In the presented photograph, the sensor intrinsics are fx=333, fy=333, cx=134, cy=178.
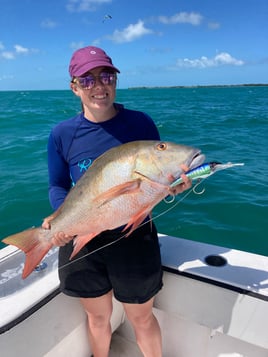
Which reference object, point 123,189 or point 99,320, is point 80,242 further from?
point 99,320

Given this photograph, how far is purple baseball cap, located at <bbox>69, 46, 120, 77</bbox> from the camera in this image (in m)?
2.10

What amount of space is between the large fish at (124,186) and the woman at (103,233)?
0.33m

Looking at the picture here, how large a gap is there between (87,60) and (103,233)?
45.1 inches

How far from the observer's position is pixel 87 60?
6.97 feet

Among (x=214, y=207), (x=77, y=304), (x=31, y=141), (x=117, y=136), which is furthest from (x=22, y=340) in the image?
(x=31, y=141)

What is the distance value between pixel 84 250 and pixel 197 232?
376 centimetres

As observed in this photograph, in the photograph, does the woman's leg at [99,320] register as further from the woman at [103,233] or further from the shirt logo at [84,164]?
the shirt logo at [84,164]

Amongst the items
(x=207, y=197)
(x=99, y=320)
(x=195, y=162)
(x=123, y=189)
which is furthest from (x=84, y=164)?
(x=207, y=197)

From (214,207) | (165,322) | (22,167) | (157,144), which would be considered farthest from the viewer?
(22,167)

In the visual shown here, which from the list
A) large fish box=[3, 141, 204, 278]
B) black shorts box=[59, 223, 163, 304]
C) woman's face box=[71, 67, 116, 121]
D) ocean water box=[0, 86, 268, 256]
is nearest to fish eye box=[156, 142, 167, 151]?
large fish box=[3, 141, 204, 278]

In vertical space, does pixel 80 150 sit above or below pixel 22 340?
above

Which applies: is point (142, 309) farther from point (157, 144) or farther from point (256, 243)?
point (256, 243)

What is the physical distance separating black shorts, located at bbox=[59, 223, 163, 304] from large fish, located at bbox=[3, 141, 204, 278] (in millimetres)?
303

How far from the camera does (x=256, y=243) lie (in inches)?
213
